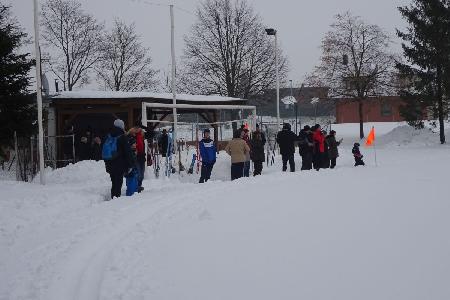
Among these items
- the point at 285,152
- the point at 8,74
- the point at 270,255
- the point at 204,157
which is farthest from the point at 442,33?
the point at 270,255

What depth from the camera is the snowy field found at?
4.21 meters

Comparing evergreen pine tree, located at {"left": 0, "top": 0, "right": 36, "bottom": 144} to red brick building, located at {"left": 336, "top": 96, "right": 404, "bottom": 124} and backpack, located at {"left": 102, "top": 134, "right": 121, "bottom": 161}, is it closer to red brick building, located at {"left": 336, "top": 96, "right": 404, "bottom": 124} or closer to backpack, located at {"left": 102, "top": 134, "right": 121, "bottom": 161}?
backpack, located at {"left": 102, "top": 134, "right": 121, "bottom": 161}

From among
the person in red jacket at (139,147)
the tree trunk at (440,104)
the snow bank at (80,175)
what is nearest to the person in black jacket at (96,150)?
the snow bank at (80,175)

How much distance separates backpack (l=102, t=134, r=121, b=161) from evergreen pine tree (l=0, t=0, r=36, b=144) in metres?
9.95

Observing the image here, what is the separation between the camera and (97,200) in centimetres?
1029

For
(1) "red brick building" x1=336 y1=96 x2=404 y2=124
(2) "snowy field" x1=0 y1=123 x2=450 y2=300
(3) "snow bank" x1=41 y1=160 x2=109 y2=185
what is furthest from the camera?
(1) "red brick building" x1=336 y1=96 x2=404 y2=124

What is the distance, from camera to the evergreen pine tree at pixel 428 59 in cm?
2911

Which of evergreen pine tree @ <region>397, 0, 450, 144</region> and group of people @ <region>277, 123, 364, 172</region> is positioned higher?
evergreen pine tree @ <region>397, 0, 450, 144</region>

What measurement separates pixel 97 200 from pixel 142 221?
3.67 meters

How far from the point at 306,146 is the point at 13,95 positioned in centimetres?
1105

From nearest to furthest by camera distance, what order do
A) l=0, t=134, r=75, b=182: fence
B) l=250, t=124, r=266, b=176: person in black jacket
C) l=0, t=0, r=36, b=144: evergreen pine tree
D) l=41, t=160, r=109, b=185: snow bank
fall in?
l=41, t=160, r=109, b=185: snow bank, l=250, t=124, r=266, b=176: person in black jacket, l=0, t=134, r=75, b=182: fence, l=0, t=0, r=36, b=144: evergreen pine tree

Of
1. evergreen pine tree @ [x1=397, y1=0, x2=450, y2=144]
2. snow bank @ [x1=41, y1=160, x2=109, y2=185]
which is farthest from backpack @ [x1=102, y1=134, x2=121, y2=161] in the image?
evergreen pine tree @ [x1=397, y1=0, x2=450, y2=144]

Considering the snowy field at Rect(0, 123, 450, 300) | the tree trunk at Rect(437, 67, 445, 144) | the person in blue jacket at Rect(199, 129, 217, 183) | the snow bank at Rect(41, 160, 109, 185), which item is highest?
the tree trunk at Rect(437, 67, 445, 144)

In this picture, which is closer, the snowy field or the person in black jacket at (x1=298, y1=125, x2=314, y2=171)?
the snowy field
